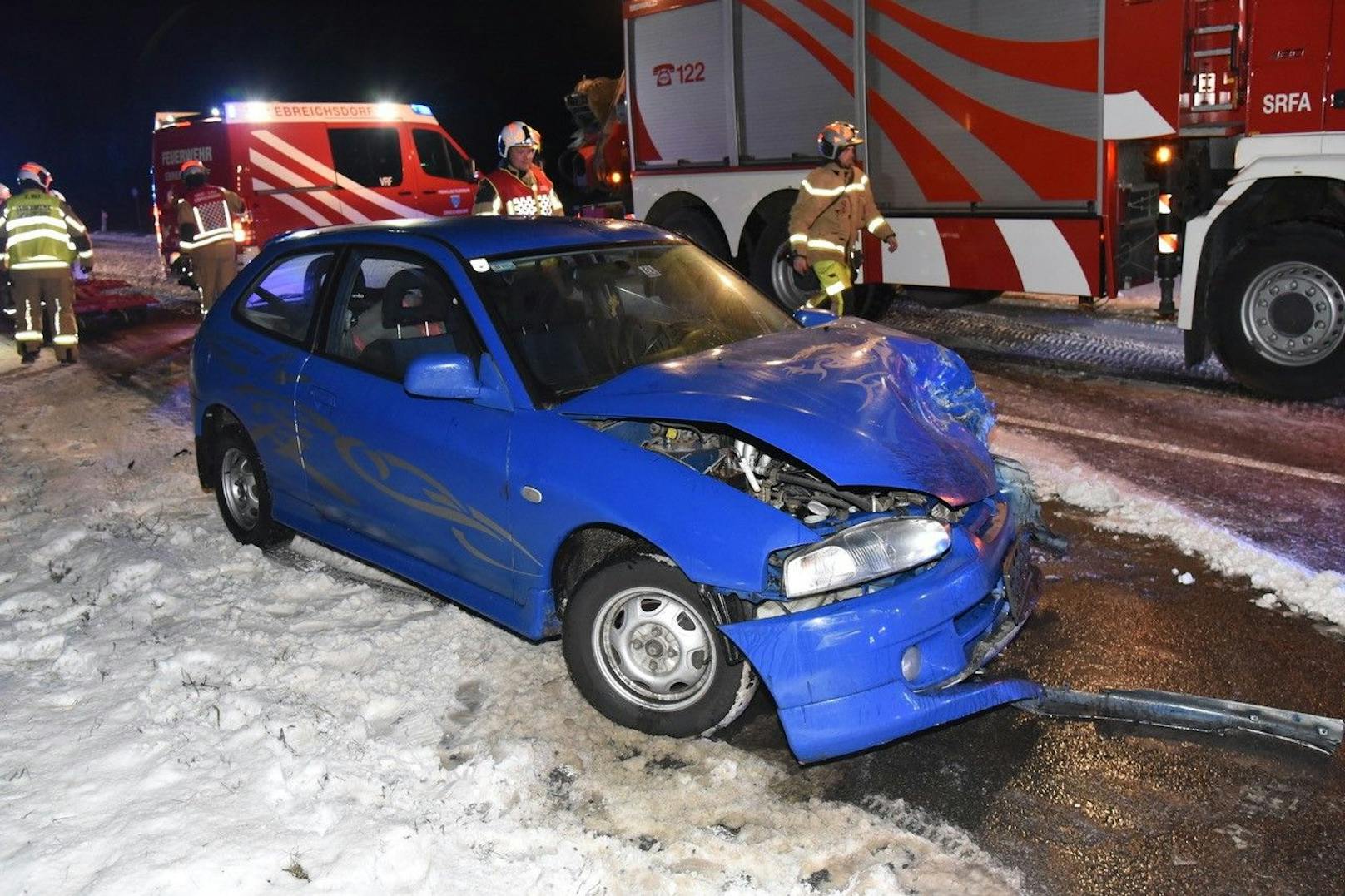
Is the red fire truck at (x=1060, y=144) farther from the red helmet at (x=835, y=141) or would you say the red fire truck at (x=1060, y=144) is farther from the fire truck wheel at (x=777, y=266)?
the red helmet at (x=835, y=141)

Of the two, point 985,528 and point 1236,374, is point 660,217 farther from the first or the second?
point 985,528

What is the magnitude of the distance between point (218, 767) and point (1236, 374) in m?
7.11

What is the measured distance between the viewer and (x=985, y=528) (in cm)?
406

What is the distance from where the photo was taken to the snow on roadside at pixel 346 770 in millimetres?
3250

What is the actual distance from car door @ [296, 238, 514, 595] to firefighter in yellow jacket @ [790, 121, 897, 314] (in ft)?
14.1

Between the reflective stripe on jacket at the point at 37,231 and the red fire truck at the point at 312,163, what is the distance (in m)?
2.40

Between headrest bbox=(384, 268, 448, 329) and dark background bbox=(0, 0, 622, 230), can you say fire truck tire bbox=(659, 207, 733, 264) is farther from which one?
dark background bbox=(0, 0, 622, 230)

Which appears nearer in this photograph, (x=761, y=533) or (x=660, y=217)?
(x=761, y=533)

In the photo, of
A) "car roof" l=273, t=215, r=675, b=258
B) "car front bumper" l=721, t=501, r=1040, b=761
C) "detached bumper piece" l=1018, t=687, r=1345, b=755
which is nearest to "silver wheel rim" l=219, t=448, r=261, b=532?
"car roof" l=273, t=215, r=675, b=258

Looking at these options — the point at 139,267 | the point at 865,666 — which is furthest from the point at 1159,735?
the point at 139,267

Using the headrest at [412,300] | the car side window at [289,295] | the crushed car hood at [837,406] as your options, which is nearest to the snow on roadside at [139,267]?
the car side window at [289,295]

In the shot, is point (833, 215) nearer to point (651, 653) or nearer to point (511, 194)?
point (511, 194)

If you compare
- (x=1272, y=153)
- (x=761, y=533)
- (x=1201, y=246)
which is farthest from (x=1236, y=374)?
(x=761, y=533)

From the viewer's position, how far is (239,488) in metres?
6.02
